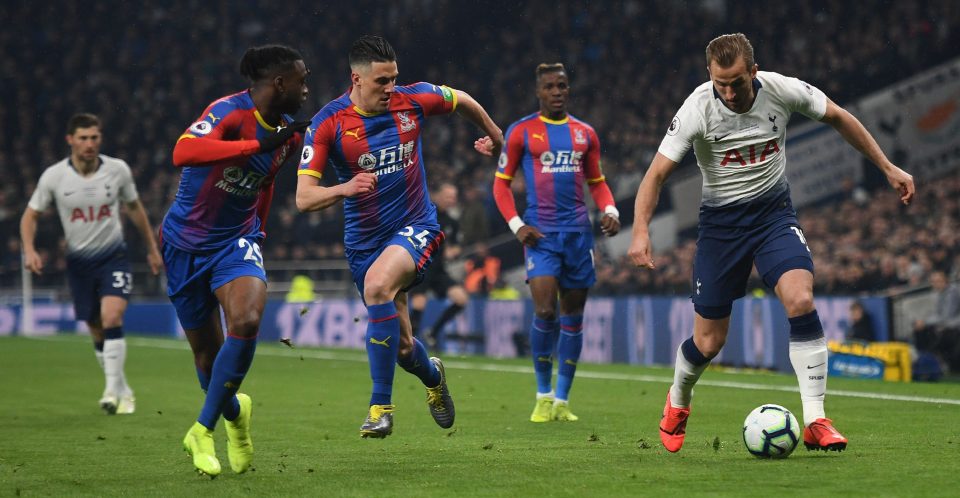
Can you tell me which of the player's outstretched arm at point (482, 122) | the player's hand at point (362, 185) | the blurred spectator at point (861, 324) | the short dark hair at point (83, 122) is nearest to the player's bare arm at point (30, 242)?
the short dark hair at point (83, 122)

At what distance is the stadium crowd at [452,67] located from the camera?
24828mm

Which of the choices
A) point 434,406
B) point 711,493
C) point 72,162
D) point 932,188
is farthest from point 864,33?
point 711,493

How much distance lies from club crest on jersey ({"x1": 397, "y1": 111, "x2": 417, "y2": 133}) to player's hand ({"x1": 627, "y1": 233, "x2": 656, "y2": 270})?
1886 millimetres

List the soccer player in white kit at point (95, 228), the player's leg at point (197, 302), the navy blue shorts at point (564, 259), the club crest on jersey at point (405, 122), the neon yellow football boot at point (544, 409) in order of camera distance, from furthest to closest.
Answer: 1. the soccer player in white kit at point (95, 228)
2. the navy blue shorts at point (564, 259)
3. the neon yellow football boot at point (544, 409)
4. the club crest on jersey at point (405, 122)
5. the player's leg at point (197, 302)

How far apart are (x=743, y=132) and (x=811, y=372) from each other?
1309 millimetres

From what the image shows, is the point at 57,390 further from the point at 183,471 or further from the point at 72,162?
the point at 183,471

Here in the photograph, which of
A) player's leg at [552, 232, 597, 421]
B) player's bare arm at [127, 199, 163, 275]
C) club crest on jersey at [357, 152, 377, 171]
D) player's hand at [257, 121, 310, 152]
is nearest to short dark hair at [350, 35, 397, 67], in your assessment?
club crest on jersey at [357, 152, 377, 171]

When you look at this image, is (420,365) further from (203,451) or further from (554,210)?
(554,210)

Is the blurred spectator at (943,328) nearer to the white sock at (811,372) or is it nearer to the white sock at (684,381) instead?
the white sock at (684,381)

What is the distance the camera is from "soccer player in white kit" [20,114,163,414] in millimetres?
11453

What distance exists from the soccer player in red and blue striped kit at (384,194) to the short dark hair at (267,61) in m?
0.74

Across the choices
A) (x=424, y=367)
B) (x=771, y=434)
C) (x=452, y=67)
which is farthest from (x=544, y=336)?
(x=452, y=67)

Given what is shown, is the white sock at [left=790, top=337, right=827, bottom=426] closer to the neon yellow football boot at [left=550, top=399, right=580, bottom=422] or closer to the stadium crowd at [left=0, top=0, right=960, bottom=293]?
the neon yellow football boot at [left=550, top=399, right=580, bottom=422]

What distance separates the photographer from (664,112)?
2677cm
